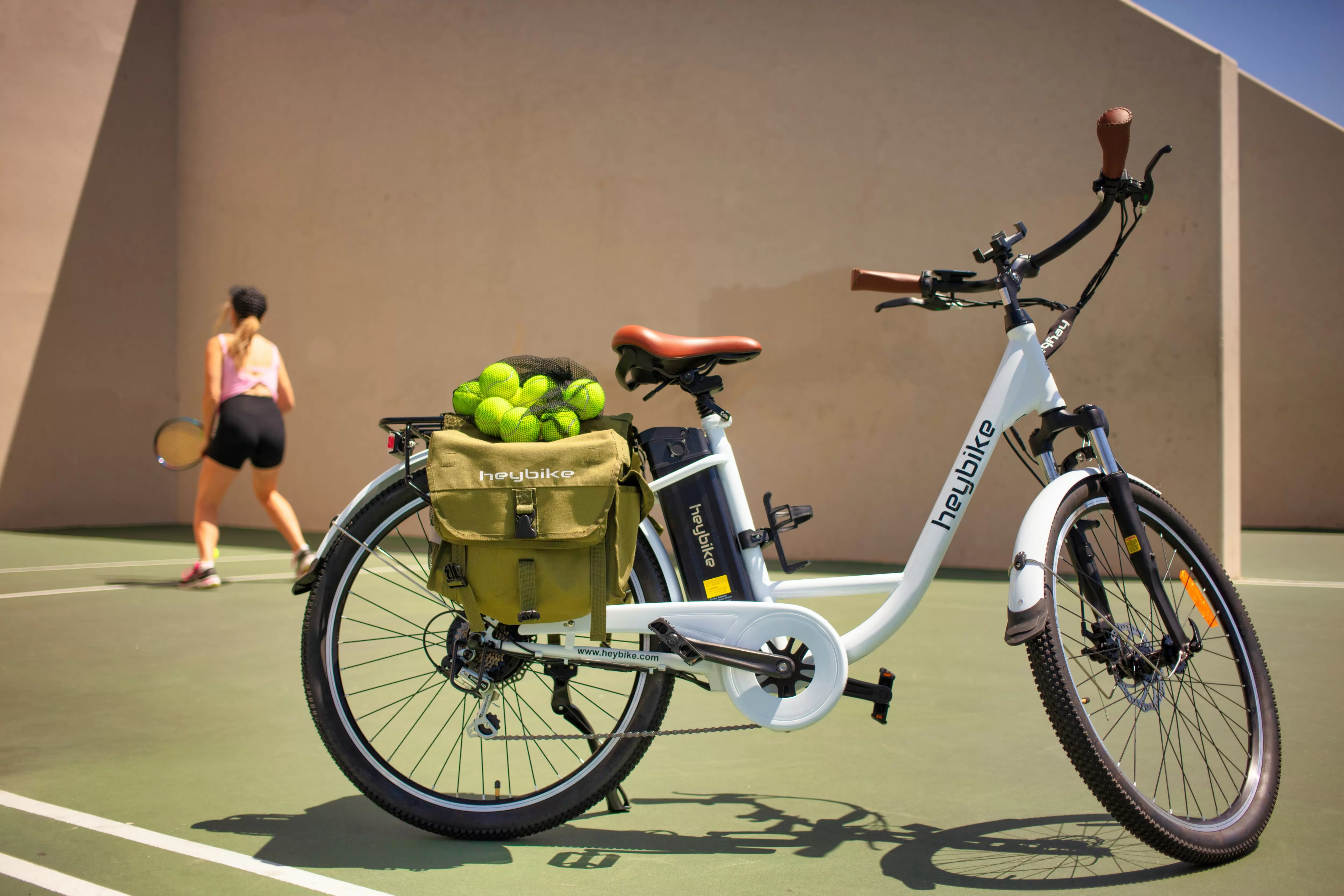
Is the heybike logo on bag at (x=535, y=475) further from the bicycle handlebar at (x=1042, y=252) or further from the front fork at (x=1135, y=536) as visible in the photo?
the front fork at (x=1135, y=536)

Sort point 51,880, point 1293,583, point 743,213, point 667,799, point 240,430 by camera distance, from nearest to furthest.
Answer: point 51,880 < point 667,799 < point 240,430 < point 1293,583 < point 743,213

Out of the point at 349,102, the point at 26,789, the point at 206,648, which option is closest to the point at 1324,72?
the point at 349,102

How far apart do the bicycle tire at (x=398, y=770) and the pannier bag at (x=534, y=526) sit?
5.5 inches

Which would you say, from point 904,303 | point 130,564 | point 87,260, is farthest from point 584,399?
point 87,260

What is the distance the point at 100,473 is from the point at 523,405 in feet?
27.1

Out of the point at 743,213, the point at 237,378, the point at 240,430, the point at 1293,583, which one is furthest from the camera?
the point at 743,213

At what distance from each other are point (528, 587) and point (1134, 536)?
116cm

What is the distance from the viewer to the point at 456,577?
6.08 feet

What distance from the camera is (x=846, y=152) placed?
21.1 ft

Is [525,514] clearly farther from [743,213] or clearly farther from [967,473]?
[743,213]

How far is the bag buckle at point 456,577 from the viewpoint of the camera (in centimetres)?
185

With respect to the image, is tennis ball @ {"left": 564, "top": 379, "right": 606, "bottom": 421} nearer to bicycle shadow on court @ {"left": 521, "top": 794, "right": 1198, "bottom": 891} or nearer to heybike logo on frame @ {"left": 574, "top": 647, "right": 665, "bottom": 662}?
heybike logo on frame @ {"left": 574, "top": 647, "right": 665, "bottom": 662}

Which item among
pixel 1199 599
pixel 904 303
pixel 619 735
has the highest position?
pixel 904 303

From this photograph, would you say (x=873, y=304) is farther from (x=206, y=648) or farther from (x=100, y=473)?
(x=100, y=473)
